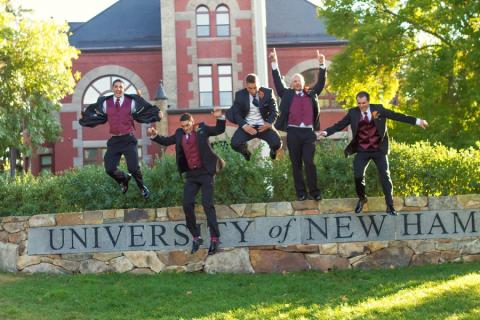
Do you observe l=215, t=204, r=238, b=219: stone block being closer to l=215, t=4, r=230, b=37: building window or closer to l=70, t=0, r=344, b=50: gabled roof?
l=215, t=4, r=230, b=37: building window

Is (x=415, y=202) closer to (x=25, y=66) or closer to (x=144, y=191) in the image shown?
(x=144, y=191)

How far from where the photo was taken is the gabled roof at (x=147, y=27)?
28562mm

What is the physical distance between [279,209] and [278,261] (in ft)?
2.91

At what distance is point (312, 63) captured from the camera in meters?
28.5

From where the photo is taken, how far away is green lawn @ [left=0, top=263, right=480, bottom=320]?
28.7 feet

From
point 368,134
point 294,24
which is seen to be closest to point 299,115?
point 368,134

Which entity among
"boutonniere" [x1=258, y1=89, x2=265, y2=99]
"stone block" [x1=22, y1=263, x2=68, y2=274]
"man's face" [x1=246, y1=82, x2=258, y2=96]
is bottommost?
"stone block" [x1=22, y1=263, x2=68, y2=274]

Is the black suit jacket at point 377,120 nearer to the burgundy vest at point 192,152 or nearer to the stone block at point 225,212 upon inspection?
the burgundy vest at point 192,152

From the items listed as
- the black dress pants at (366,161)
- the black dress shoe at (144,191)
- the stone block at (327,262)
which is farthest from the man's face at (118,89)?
the stone block at (327,262)

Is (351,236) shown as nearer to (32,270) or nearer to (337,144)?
(337,144)

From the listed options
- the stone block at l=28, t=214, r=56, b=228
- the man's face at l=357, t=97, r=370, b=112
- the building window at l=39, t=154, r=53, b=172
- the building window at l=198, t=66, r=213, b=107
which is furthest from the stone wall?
the building window at l=39, t=154, r=53, b=172

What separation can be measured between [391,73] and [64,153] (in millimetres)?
13483

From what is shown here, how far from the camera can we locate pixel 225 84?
27.4 metres

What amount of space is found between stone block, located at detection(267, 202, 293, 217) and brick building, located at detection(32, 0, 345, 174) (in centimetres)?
1452
